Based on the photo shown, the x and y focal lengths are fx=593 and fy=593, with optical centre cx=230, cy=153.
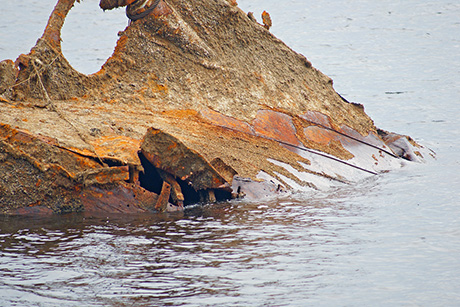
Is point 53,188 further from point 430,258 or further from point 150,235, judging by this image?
point 430,258

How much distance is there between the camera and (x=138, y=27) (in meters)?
8.42

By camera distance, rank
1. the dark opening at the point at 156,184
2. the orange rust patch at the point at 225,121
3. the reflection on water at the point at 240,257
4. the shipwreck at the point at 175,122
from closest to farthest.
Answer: the reflection on water at the point at 240,257, the shipwreck at the point at 175,122, the dark opening at the point at 156,184, the orange rust patch at the point at 225,121

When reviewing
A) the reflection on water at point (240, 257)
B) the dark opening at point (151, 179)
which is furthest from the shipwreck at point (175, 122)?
the reflection on water at point (240, 257)

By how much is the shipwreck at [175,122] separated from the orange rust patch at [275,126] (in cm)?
2

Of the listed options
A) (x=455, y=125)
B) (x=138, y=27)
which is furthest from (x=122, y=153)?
(x=455, y=125)

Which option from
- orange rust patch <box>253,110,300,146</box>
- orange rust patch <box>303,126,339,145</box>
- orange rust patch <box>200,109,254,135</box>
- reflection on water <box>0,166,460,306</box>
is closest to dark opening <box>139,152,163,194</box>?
reflection on water <box>0,166,460,306</box>

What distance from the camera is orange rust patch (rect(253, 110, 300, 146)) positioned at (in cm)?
819

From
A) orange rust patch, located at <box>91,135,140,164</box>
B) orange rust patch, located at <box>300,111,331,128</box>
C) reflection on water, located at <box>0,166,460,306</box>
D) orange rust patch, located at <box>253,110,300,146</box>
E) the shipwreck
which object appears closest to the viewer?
reflection on water, located at <box>0,166,460,306</box>

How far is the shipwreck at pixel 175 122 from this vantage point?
20.5ft

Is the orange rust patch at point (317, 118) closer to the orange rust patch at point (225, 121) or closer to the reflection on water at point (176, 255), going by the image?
the orange rust patch at point (225, 121)

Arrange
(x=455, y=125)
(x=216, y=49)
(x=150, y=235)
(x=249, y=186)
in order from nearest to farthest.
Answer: (x=150, y=235) < (x=249, y=186) < (x=216, y=49) < (x=455, y=125)

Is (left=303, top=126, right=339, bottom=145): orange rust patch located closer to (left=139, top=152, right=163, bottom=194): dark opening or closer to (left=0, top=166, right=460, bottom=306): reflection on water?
(left=0, top=166, right=460, bottom=306): reflection on water

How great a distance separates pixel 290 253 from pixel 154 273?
125 cm

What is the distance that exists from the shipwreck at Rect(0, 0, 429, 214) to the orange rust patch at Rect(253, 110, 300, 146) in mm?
21
